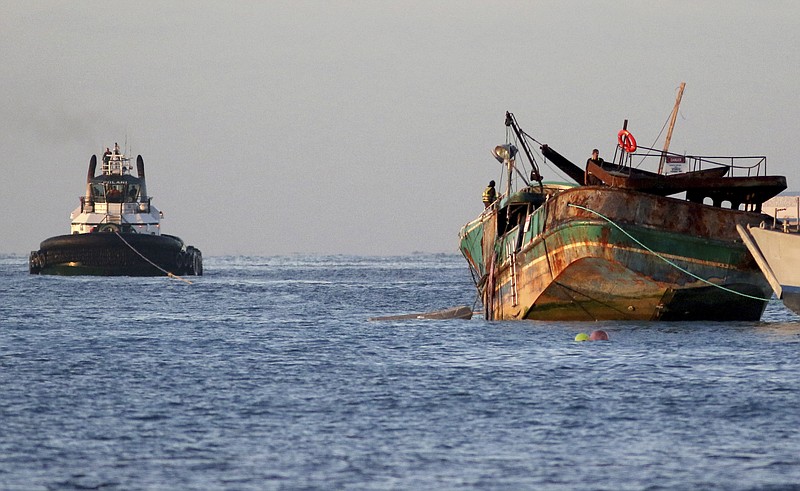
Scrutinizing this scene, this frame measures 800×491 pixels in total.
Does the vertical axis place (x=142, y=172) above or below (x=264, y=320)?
above

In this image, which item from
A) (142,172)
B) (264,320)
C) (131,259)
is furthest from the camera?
(142,172)

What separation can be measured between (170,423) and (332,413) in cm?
280

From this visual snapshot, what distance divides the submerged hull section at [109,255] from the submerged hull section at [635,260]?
7085 cm

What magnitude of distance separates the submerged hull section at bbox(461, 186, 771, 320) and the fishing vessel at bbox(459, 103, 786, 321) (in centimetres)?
3

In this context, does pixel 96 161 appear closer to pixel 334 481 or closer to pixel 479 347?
pixel 479 347

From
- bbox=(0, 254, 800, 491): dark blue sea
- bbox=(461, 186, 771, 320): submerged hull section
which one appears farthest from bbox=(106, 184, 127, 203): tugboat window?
bbox=(461, 186, 771, 320): submerged hull section

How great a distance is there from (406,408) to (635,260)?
15.5m

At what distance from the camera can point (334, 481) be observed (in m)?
16.4

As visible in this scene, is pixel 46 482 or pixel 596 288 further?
pixel 596 288

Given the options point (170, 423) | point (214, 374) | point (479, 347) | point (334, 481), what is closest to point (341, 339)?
point (479, 347)

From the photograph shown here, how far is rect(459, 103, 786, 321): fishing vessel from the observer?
1437 inches

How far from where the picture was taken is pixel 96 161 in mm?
120062

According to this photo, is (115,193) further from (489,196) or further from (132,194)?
(489,196)

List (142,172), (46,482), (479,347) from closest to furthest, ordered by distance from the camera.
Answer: (46,482), (479,347), (142,172)
